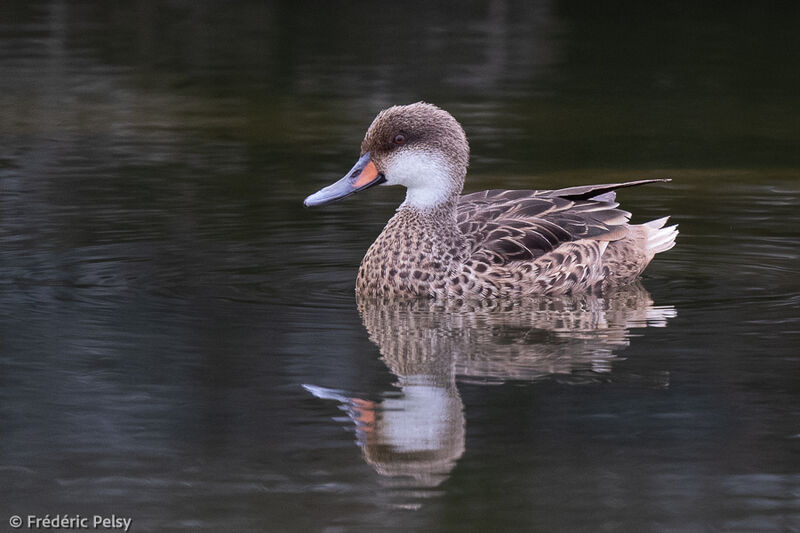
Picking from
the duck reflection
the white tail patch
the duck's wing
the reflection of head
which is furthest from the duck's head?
the reflection of head

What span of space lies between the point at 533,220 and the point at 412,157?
0.83 m

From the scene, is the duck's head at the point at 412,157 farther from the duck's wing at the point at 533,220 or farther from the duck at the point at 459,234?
the duck's wing at the point at 533,220

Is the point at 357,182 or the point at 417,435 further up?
the point at 357,182

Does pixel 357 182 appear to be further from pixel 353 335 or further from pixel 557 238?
pixel 353 335

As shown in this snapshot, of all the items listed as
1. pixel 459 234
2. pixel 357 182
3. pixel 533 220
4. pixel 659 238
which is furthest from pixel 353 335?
pixel 659 238

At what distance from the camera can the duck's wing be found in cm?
920

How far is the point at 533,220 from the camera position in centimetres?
949

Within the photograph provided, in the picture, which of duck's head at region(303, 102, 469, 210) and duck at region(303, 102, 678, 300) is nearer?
duck at region(303, 102, 678, 300)

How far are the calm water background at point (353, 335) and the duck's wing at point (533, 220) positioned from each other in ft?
1.40

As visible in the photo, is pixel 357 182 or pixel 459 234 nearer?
pixel 459 234

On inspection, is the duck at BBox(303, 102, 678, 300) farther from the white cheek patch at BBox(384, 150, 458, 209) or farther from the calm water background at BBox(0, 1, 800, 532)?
the calm water background at BBox(0, 1, 800, 532)

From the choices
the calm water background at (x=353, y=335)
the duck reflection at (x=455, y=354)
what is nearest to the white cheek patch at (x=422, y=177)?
the calm water background at (x=353, y=335)

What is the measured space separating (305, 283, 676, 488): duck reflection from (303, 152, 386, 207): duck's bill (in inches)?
28.3

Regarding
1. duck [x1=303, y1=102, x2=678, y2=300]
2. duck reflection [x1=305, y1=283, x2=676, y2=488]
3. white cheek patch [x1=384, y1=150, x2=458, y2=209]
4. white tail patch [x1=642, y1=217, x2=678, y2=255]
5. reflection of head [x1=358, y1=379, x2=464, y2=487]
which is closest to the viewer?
reflection of head [x1=358, y1=379, x2=464, y2=487]
